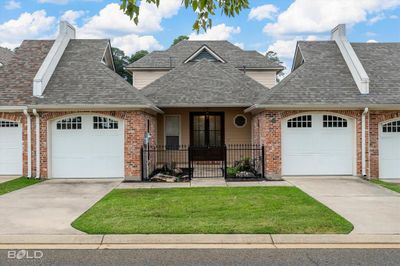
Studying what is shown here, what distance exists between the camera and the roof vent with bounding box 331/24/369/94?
15.0 meters

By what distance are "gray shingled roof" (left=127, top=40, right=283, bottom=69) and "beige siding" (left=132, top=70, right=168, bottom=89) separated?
435 mm

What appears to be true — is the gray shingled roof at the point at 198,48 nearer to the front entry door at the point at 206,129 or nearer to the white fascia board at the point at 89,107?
the front entry door at the point at 206,129

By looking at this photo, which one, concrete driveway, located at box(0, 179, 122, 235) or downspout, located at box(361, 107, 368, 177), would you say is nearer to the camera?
concrete driveway, located at box(0, 179, 122, 235)

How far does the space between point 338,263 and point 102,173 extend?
1089cm

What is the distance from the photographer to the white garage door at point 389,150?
14.9 m

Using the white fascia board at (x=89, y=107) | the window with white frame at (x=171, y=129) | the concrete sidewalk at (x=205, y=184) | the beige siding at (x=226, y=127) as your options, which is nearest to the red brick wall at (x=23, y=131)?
the white fascia board at (x=89, y=107)

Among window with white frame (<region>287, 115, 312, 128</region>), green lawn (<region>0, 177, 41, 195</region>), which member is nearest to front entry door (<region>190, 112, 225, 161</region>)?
window with white frame (<region>287, 115, 312, 128</region>)

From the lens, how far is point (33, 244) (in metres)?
6.61

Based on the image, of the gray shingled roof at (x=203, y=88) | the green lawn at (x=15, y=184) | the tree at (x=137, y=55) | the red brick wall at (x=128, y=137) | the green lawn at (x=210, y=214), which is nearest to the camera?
the green lawn at (x=210, y=214)

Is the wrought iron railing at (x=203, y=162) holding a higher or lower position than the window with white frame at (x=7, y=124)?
lower

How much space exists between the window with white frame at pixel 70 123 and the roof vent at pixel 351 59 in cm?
1147

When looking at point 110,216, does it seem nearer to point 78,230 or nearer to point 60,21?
point 78,230

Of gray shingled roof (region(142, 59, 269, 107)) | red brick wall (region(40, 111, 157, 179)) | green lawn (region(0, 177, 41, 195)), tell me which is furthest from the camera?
gray shingled roof (region(142, 59, 269, 107))

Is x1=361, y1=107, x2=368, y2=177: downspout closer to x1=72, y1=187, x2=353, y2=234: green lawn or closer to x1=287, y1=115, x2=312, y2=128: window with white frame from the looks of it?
x1=287, y1=115, x2=312, y2=128: window with white frame
